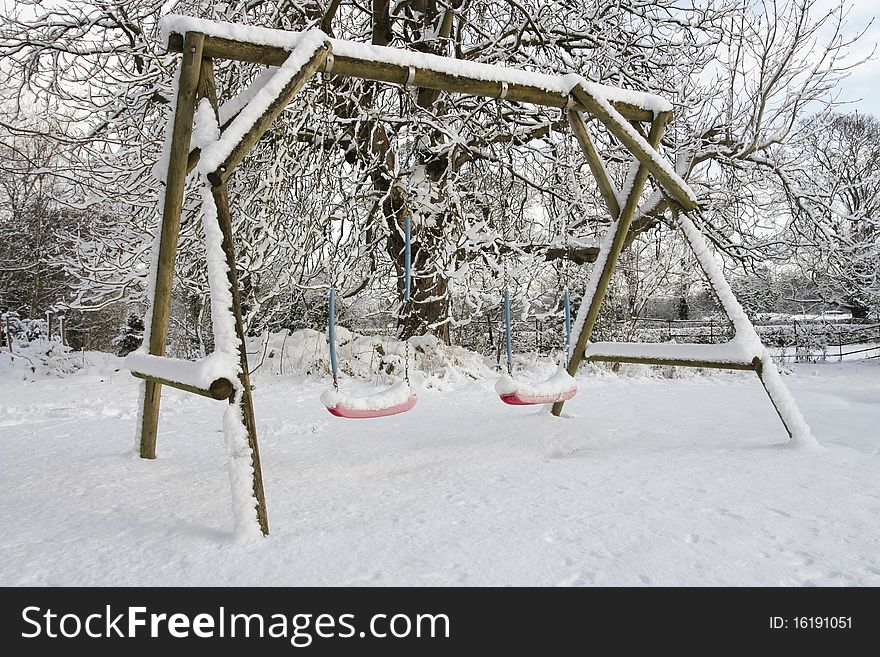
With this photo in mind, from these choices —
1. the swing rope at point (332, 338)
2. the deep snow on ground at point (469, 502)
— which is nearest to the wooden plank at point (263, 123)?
the swing rope at point (332, 338)

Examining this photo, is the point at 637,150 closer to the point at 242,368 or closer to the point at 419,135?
the point at 242,368

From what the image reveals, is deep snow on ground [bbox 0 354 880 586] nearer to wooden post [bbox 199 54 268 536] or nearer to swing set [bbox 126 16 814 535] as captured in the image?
wooden post [bbox 199 54 268 536]

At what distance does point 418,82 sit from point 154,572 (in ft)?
6.79

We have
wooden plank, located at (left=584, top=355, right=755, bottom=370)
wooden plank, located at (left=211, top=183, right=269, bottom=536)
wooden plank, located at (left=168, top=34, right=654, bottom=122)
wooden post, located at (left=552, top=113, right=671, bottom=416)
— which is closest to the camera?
wooden plank, located at (left=211, top=183, right=269, bottom=536)

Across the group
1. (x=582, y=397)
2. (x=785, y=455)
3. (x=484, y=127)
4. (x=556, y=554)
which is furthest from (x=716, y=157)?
(x=556, y=554)

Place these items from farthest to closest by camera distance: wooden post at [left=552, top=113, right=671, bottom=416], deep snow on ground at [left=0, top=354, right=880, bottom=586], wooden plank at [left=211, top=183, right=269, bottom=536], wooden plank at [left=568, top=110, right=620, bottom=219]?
wooden post at [left=552, top=113, right=671, bottom=416] < wooden plank at [left=568, top=110, right=620, bottom=219] < wooden plank at [left=211, top=183, right=269, bottom=536] < deep snow on ground at [left=0, top=354, right=880, bottom=586]

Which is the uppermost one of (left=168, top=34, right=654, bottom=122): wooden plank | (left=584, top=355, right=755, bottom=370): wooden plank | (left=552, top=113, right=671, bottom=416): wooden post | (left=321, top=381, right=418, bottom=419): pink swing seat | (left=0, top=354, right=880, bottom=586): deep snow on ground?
(left=168, top=34, right=654, bottom=122): wooden plank

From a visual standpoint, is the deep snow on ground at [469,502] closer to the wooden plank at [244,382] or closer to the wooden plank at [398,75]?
the wooden plank at [244,382]

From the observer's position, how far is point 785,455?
2.36 meters

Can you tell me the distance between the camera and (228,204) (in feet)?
7.33

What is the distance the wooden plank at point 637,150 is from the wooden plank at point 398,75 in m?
0.07

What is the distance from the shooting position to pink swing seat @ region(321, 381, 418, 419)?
2033mm

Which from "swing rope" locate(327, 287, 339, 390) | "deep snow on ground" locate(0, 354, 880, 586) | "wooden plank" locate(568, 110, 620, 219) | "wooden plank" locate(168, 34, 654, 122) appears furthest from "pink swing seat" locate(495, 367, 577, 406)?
"wooden plank" locate(168, 34, 654, 122)
